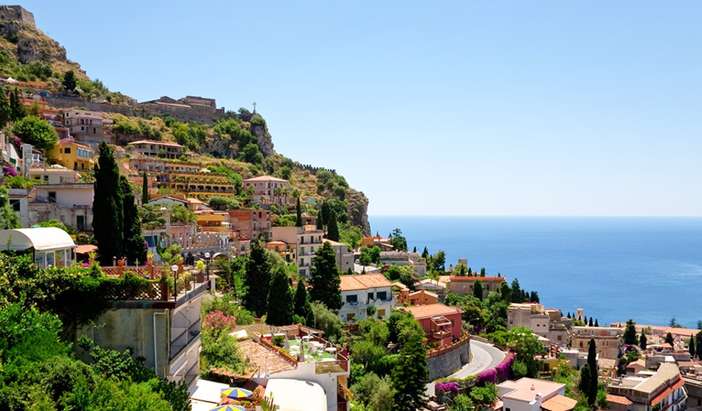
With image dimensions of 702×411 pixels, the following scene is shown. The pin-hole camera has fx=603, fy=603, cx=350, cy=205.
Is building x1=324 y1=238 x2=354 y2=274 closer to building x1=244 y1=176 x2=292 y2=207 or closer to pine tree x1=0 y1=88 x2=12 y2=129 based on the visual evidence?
building x1=244 y1=176 x2=292 y2=207

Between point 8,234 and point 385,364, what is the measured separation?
79.7 ft

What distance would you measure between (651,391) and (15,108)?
53.7 metres

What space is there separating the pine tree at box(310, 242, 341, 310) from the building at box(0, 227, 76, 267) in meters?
23.7

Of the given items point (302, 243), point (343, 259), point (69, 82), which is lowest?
point (343, 259)

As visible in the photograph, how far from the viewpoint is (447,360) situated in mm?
37000

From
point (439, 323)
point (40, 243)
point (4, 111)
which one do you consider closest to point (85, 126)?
point (4, 111)

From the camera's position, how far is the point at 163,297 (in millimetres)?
10922

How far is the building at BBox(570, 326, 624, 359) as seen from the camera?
58.5 m

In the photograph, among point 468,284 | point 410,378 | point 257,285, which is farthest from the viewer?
point 468,284

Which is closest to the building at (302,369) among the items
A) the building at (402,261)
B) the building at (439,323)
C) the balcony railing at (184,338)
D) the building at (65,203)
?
the balcony railing at (184,338)

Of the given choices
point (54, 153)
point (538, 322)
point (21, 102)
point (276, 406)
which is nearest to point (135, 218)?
point (276, 406)

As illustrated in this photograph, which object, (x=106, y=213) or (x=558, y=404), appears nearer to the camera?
(x=106, y=213)

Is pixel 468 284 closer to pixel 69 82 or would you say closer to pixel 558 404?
pixel 558 404

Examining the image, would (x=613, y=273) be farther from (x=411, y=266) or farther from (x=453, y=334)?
(x=453, y=334)
